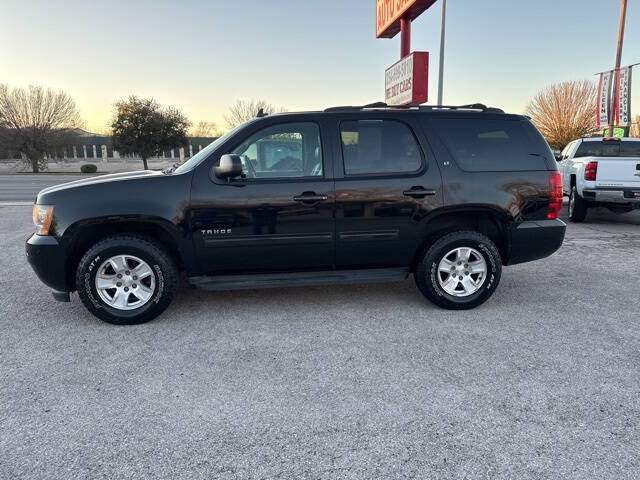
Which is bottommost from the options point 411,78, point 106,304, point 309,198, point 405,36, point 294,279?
point 106,304

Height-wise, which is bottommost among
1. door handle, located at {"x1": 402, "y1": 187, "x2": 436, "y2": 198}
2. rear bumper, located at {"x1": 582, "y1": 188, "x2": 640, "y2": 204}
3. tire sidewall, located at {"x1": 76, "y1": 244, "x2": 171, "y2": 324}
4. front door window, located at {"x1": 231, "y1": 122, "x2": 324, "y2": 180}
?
tire sidewall, located at {"x1": 76, "y1": 244, "x2": 171, "y2": 324}

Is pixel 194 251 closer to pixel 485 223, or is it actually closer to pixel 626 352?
pixel 485 223

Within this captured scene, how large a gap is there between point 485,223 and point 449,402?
2218 millimetres

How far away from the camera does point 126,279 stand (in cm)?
371

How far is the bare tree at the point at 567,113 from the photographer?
37.3 meters

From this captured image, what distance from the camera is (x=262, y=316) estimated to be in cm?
393

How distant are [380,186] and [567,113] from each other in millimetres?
42106

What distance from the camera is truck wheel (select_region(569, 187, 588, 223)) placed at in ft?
29.4

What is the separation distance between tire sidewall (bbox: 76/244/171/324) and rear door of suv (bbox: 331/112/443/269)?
62.6 inches

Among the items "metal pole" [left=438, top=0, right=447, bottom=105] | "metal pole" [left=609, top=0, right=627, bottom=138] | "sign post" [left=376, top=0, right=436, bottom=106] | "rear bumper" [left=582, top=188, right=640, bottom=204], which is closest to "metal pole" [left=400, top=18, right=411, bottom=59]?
"sign post" [left=376, top=0, right=436, bottom=106]

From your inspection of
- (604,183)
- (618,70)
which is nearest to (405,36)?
(604,183)

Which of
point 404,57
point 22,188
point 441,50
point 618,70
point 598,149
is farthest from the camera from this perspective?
point 22,188

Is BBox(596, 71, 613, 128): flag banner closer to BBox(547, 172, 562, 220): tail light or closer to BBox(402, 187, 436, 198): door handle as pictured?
BBox(547, 172, 562, 220): tail light

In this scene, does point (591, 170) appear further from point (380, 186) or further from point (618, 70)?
point (618, 70)
